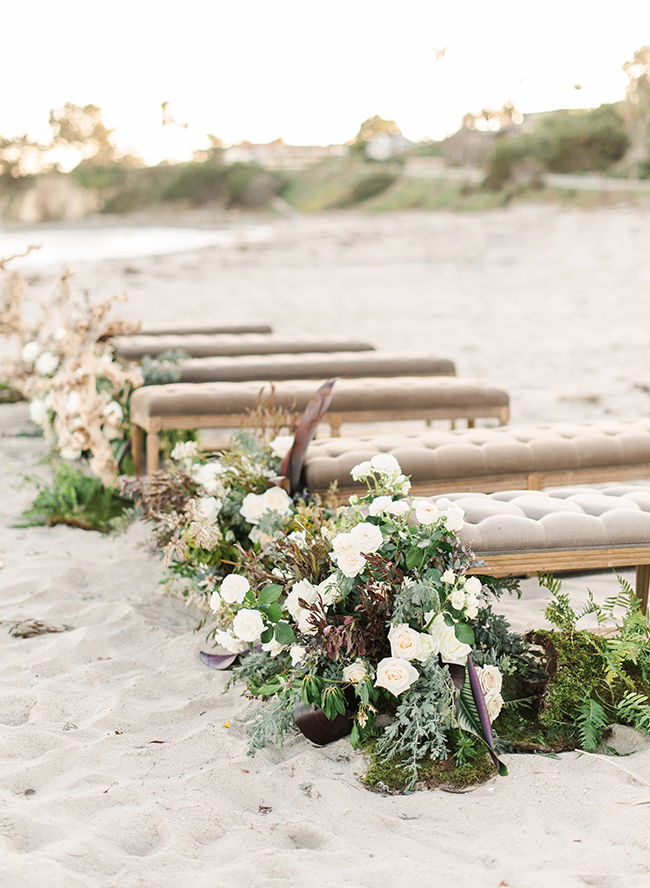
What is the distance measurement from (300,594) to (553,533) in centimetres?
91

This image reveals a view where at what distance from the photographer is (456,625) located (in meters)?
2.40

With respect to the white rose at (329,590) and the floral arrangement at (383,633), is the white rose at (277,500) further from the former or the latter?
the white rose at (329,590)

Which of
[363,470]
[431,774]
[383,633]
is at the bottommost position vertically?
[431,774]

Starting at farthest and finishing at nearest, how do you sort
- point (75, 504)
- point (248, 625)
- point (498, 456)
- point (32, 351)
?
point (32, 351) < point (75, 504) < point (498, 456) < point (248, 625)

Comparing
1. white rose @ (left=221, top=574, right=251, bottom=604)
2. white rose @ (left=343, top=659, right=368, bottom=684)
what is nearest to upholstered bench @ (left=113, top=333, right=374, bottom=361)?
white rose @ (left=221, top=574, right=251, bottom=604)

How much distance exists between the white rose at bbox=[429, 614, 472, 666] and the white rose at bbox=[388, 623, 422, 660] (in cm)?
6

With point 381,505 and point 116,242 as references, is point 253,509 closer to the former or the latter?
point 381,505

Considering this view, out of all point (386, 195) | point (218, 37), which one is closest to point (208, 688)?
point (218, 37)

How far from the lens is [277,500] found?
130 inches

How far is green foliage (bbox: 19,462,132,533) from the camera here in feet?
15.1

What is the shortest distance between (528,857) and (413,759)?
1.46ft

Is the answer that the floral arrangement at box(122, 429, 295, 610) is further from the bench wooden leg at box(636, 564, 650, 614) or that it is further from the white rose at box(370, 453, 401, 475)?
the bench wooden leg at box(636, 564, 650, 614)

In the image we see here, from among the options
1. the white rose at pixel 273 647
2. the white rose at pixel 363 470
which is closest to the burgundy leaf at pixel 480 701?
the white rose at pixel 273 647

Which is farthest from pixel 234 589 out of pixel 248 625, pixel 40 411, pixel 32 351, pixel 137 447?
pixel 32 351
